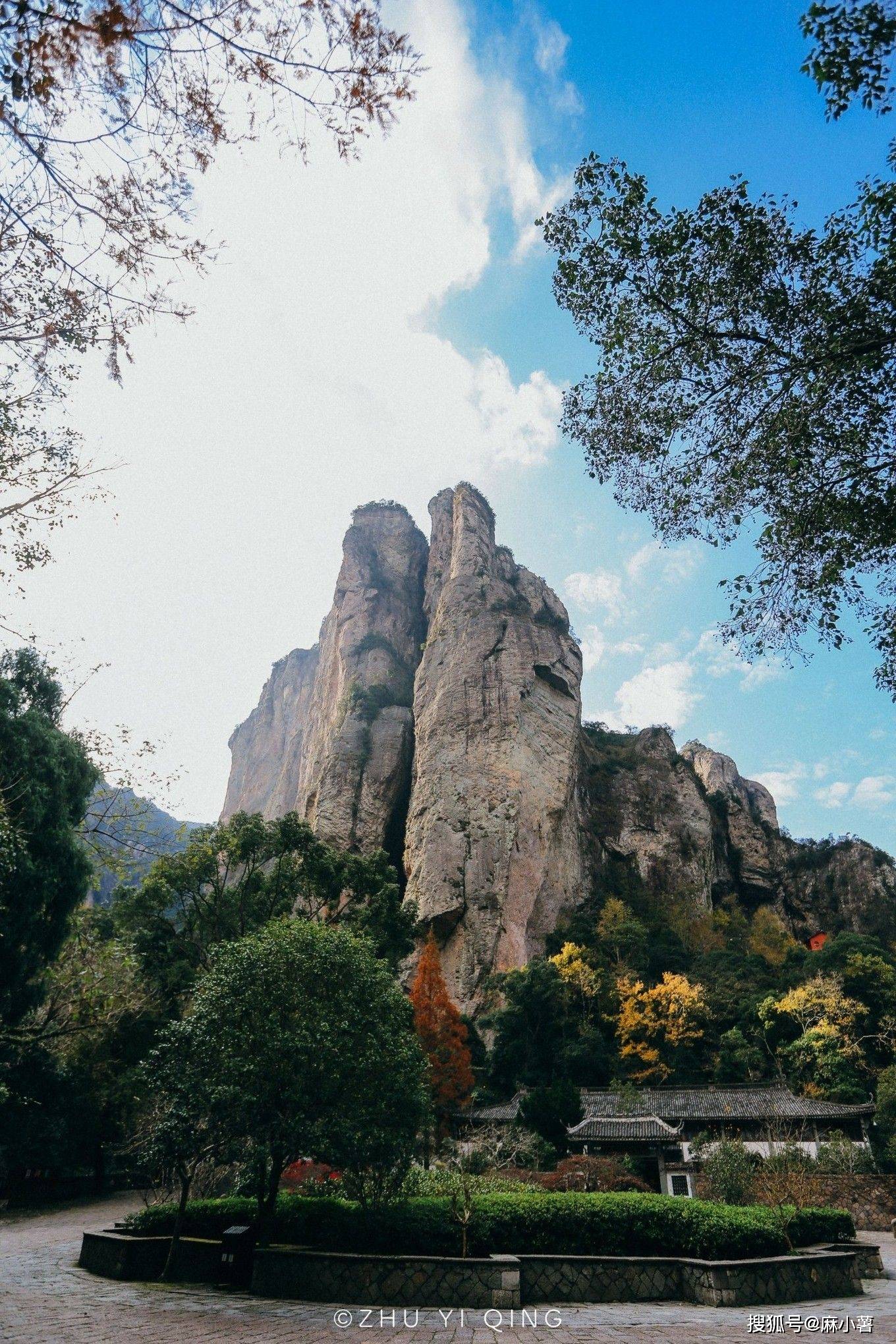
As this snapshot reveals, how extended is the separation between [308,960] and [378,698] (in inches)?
1541

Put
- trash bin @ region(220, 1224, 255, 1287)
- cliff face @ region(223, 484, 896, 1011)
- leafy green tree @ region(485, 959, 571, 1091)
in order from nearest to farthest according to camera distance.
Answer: trash bin @ region(220, 1224, 255, 1287), leafy green tree @ region(485, 959, 571, 1091), cliff face @ region(223, 484, 896, 1011)

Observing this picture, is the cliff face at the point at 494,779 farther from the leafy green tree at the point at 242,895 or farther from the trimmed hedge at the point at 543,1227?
the trimmed hedge at the point at 543,1227

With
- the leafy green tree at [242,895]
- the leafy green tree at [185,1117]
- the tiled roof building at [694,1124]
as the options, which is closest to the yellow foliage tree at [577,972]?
the tiled roof building at [694,1124]

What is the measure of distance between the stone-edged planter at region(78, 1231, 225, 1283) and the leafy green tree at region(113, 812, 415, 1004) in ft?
34.0

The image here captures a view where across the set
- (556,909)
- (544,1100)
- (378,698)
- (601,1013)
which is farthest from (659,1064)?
(378,698)

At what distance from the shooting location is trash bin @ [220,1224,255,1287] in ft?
33.1

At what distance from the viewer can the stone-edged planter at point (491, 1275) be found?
29.4ft

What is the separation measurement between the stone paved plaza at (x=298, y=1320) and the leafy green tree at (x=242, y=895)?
12365mm

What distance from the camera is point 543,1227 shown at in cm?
1039

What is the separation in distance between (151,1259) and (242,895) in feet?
41.3

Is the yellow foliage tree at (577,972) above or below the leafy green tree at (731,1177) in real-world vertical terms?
above

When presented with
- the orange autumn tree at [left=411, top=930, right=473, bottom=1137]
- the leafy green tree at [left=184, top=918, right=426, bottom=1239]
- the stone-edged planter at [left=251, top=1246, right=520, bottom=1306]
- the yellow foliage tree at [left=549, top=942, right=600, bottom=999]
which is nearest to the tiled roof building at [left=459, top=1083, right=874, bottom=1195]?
the orange autumn tree at [left=411, top=930, right=473, bottom=1137]

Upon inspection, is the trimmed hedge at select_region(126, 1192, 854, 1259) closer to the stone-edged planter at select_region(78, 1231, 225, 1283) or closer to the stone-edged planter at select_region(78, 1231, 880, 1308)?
the stone-edged planter at select_region(78, 1231, 880, 1308)

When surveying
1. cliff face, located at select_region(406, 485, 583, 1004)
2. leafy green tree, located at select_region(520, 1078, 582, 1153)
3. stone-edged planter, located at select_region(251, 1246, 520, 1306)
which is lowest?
stone-edged planter, located at select_region(251, 1246, 520, 1306)
